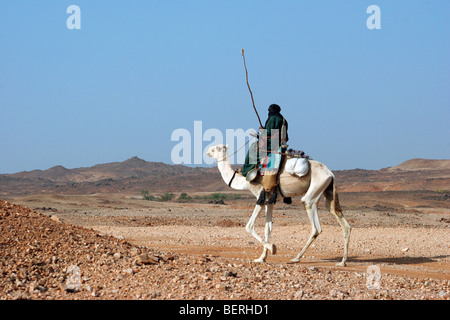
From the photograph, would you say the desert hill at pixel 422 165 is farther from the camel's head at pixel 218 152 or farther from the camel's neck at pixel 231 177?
the camel's neck at pixel 231 177

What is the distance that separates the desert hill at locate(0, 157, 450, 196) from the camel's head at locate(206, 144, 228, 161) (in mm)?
57627

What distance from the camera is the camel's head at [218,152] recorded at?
14.6 metres

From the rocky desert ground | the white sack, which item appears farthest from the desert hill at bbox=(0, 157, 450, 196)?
the white sack

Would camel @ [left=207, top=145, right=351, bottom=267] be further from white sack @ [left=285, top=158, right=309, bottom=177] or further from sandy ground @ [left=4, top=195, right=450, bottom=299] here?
sandy ground @ [left=4, top=195, right=450, bottom=299]

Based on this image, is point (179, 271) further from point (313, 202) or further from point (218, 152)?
point (218, 152)

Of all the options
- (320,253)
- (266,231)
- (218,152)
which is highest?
(218,152)

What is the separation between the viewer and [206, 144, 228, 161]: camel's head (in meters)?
14.6

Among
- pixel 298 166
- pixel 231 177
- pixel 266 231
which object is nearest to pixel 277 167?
pixel 298 166

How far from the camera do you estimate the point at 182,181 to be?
93500 mm

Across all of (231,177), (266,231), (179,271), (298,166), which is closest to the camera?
(179,271)

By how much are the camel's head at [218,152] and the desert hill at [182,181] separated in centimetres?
5763

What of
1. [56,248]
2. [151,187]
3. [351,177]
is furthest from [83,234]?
[351,177]

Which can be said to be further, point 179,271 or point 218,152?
point 218,152

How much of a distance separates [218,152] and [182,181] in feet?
260
